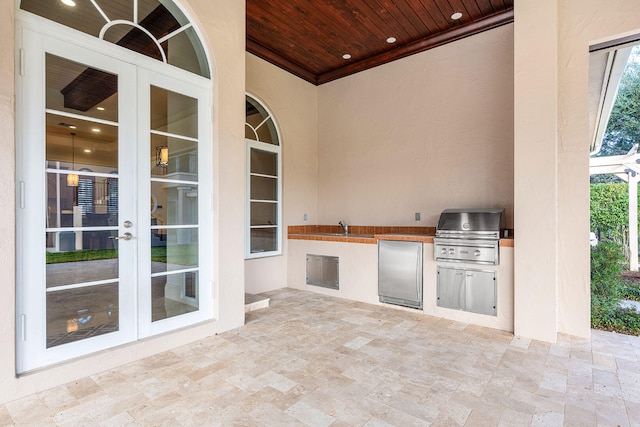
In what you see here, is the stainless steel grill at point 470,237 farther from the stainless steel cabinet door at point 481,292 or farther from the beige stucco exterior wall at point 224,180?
the beige stucco exterior wall at point 224,180

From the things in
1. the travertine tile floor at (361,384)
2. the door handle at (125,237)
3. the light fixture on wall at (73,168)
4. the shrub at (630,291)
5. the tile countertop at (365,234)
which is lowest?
the travertine tile floor at (361,384)

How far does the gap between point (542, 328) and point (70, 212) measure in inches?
165

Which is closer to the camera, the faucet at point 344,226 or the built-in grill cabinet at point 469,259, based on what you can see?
the built-in grill cabinet at point 469,259

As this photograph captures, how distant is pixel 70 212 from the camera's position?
2.41m

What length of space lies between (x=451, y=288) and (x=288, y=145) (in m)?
3.29

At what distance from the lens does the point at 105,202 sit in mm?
2582

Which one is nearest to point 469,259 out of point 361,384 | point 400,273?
point 400,273

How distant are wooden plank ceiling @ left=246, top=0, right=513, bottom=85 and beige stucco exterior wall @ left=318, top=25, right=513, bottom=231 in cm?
17

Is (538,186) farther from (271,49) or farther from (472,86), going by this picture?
(271,49)

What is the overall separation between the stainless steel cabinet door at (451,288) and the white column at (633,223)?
6.64 ft

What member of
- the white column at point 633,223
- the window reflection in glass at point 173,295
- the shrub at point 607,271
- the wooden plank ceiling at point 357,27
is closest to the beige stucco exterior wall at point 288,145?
the wooden plank ceiling at point 357,27

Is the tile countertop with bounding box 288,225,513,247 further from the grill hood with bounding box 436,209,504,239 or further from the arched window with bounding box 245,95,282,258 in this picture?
the arched window with bounding box 245,95,282,258

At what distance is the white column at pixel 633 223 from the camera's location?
3779 mm

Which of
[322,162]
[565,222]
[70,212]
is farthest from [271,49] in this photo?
[565,222]
